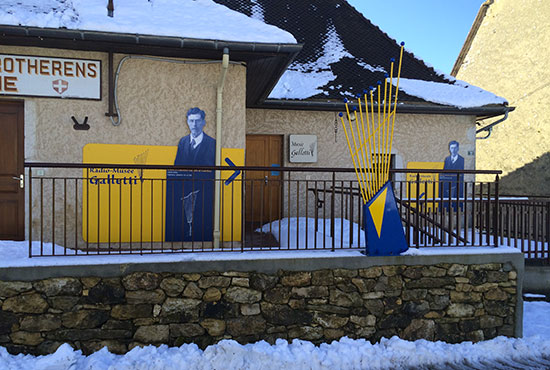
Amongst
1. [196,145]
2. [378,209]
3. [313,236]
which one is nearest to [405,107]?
[313,236]

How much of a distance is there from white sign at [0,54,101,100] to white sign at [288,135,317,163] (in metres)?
3.95

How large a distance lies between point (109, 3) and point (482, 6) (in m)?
15.1

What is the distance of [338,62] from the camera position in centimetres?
870

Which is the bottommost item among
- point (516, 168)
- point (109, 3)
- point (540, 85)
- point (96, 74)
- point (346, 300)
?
point (346, 300)

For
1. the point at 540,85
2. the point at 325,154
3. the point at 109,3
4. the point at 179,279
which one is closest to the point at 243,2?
the point at 325,154

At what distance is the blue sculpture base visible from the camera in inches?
162

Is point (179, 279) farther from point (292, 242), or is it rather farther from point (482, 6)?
point (482, 6)

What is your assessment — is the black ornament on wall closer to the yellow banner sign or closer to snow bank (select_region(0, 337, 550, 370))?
the yellow banner sign

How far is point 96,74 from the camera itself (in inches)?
193

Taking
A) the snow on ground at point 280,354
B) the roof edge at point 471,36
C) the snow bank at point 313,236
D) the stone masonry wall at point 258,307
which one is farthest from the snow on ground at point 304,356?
the roof edge at point 471,36

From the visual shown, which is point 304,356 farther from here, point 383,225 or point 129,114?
point 129,114

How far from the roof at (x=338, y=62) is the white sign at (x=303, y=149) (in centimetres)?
72

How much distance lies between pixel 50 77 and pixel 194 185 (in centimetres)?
224

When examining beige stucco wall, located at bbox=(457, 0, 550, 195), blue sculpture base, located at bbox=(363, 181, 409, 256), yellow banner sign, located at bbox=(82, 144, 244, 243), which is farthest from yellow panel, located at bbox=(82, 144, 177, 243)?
beige stucco wall, located at bbox=(457, 0, 550, 195)
